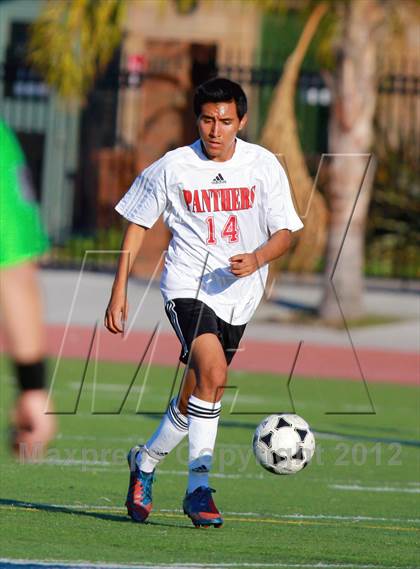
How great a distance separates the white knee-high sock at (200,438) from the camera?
761 centimetres

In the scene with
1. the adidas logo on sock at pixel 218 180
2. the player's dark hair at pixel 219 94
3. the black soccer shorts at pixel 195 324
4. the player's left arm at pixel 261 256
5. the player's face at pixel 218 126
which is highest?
the player's dark hair at pixel 219 94

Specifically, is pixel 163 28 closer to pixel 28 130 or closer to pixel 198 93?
pixel 28 130

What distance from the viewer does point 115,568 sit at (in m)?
6.52

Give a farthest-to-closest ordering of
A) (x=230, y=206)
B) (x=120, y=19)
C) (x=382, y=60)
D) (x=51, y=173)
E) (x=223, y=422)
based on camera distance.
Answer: (x=51, y=173) < (x=382, y=60) < (x=120, y=19) < (x=223, y=422) < (x=230, y=206)

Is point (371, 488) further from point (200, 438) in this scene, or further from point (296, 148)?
point (296, 148)

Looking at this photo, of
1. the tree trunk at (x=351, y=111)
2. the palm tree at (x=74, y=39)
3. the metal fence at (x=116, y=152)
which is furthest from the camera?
the metal fence at (x=116, y=152)

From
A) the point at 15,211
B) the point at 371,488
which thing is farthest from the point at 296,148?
the point at 15,211

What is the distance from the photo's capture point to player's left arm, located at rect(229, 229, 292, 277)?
734 cm

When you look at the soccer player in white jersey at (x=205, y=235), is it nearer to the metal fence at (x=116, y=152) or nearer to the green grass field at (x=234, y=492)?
the green grass field at (x=234, y=492)

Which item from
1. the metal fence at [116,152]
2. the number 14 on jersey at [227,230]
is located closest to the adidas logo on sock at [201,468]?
the number 14 on jersey at [227,230]

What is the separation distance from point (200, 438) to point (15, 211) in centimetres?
401

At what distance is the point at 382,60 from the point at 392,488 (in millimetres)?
15104

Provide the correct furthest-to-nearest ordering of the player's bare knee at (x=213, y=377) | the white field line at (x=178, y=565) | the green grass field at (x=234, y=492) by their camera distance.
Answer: the player's bare knee at (x=213, y=377) → the green grass field at (x=234, y=492) → the white field line at (x=178, y=565)

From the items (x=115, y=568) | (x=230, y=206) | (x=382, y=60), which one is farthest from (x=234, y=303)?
(x=382, y=60)
